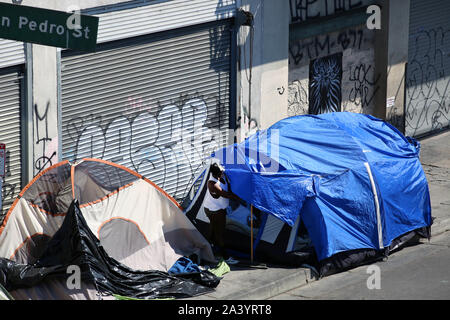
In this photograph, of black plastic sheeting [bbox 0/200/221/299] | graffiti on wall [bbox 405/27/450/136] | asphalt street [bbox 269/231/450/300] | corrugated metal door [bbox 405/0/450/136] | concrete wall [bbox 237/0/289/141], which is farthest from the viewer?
graffiti on wall [bbox 405/27/450/136]

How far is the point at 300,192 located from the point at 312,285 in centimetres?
126

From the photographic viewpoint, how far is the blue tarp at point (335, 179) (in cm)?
1133

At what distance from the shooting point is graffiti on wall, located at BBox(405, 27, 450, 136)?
19.2 metres

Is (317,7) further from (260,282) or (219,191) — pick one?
(260,282)

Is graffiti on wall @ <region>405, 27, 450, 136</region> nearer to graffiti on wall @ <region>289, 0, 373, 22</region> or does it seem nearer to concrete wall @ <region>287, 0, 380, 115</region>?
concrete wall @ <region>287, 0, 380, 115</region>

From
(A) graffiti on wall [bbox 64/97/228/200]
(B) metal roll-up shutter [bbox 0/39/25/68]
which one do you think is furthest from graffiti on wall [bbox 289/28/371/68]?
(B) metal roll-up shutter [bbox 0/39/25/68]

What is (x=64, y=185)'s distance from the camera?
35.7ft

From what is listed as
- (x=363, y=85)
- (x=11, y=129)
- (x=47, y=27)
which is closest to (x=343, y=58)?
(x=363, y=85)

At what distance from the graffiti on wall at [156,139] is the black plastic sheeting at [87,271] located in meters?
2.49

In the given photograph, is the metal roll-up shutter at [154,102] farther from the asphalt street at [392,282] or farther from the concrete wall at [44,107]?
the asphalt street at [392,282]

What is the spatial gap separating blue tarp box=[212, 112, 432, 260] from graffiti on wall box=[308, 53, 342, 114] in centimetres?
359

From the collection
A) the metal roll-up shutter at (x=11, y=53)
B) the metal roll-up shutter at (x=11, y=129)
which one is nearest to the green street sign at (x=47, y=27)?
the metal roll-up shutter at (x=11, y=53)

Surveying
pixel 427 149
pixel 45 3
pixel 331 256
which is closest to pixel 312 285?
pixel 331 256

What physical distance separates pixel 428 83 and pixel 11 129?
11274mm
